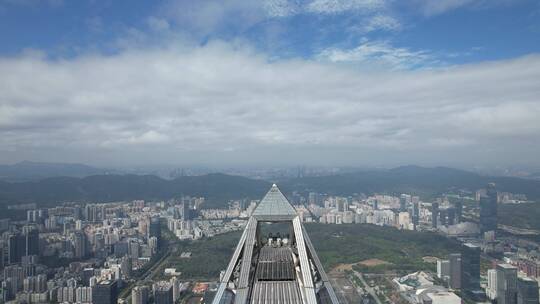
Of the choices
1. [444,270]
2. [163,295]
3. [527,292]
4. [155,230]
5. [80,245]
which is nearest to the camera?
[527,292]

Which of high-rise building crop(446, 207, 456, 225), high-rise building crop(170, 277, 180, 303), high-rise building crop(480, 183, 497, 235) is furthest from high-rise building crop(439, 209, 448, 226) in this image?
high-rise building crop(170, 277, 180, 303)

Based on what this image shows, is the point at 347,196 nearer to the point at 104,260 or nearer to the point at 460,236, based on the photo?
the point at 460,236

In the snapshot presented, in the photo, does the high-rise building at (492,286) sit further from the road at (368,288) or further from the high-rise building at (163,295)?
the high-rise building at (163,295)

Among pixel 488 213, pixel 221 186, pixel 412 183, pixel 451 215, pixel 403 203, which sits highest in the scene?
pixel 412 183

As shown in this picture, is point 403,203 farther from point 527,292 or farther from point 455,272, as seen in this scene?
point 527,292

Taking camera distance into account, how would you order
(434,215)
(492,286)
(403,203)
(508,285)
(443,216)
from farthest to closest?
(403,203) → (434,215) → (443,216) → (492,286) → (508,285)

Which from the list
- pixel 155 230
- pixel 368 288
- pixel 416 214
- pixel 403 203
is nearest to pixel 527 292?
pixel 368 288

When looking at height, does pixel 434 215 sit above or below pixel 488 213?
below

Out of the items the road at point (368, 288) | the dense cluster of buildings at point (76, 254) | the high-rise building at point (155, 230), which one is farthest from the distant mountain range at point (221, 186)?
the road at point (368, 288)
